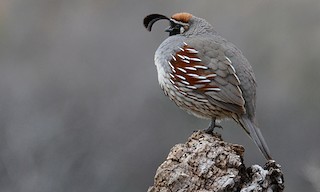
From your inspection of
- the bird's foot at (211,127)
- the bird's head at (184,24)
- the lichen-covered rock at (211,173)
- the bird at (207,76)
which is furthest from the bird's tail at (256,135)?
the bird's head at (184,24)

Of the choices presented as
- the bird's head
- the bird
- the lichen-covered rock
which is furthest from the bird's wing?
the lichen-covered rock

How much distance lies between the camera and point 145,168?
7984 mm

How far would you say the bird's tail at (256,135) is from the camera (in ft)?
17.7

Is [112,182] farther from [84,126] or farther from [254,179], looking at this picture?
[254,179]

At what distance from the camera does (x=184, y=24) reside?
609 centimetres

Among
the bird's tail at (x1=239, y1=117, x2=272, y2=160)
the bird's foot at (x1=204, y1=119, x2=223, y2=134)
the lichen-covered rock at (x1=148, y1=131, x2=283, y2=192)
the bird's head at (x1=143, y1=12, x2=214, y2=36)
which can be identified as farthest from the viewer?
the bird's head at (x1=143, y1=12, x2=214, y2=36)

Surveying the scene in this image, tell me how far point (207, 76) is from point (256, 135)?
47 centimetres

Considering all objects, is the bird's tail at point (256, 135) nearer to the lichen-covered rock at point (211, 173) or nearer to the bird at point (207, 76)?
the bird at point (207, 76)

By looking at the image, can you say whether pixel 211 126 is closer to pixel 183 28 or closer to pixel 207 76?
pixel 207 76

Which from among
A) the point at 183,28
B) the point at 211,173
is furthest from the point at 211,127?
the point at 211,173

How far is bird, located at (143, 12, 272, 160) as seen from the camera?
5613 millimetres

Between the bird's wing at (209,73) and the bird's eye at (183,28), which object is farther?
the bird's eye at (183,28)

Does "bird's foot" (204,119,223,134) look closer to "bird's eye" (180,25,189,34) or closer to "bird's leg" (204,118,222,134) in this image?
"bird's leg" (204,118,222,134)

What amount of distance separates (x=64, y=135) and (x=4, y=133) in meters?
0.62
